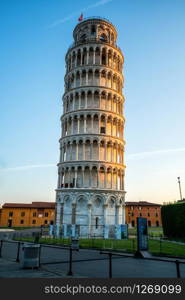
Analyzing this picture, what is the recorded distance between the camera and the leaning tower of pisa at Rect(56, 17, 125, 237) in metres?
39.8

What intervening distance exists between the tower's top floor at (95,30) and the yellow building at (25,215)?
6387 cm

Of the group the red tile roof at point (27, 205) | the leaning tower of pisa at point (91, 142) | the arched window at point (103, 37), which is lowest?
the red tile roof at point (27, 205)

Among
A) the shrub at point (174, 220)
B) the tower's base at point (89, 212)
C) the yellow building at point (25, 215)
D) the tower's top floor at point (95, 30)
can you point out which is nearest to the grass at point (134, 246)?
the shrub at point (174, 220)

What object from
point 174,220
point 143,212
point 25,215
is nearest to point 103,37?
point 174,220

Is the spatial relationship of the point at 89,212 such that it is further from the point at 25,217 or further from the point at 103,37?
the point at 25,217

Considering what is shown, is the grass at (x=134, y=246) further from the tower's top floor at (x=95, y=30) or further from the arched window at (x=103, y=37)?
the arched window at (x=103, y=37)

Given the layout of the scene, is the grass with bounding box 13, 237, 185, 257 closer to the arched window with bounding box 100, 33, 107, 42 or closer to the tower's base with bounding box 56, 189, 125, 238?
the tower's base with bounding box 56, 189, 125, 238

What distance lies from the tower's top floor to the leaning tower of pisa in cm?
102

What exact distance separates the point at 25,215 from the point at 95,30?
69.4 metres

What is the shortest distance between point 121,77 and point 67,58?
42.7 ft

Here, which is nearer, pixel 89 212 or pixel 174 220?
pixel 174 220

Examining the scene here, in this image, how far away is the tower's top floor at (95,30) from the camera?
169 feet

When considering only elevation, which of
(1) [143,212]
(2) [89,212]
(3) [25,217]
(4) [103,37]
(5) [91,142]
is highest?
(4) [103,37]

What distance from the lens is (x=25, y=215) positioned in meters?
87.9
